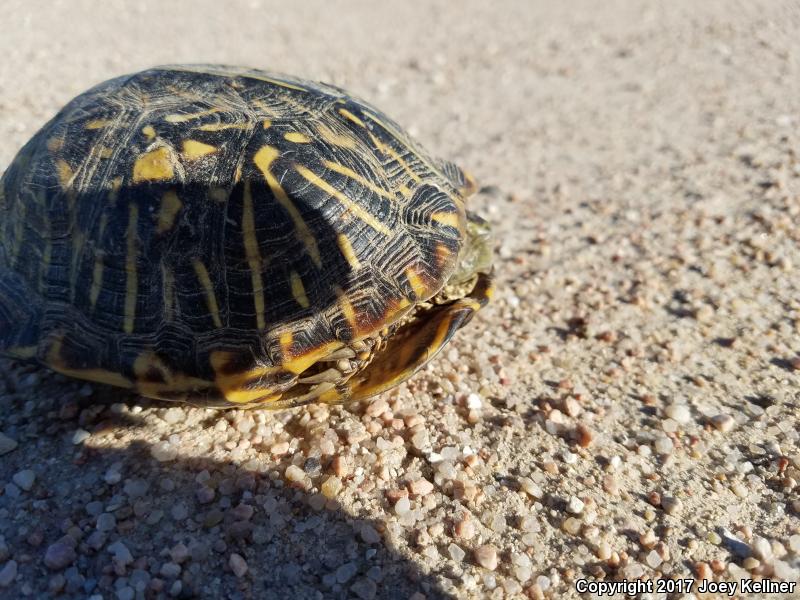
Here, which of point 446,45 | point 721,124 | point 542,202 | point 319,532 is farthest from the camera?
point 446,45

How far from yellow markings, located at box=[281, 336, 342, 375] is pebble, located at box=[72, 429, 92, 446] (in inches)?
41.9

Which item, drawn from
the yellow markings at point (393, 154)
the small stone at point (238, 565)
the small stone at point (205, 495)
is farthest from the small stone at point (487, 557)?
the yellow markings at point (393, 154)

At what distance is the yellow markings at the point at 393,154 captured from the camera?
3.20m

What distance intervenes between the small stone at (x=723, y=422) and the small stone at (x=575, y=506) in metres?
0.93

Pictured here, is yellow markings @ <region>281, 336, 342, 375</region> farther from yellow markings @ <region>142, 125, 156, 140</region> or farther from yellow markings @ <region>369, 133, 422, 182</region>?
yellow markings @ <region>142, 125, 156, 140</region>

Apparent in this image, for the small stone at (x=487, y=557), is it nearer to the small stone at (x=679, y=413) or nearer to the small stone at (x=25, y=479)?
the small stone at (x=679, y=413)

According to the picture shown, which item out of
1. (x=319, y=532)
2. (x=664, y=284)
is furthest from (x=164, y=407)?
(x=664, y=284)

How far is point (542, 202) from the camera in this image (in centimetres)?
512

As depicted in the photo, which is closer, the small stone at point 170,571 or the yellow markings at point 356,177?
the small stone at point 170,571

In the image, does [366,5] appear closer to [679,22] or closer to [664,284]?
[679,22]

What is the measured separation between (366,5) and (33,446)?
8892 millimetres

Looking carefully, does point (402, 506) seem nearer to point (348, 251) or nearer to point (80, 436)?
point (348, 251)

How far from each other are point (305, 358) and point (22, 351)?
55.0 inches

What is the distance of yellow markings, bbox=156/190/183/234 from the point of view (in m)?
2.79
